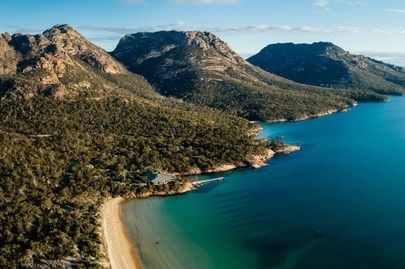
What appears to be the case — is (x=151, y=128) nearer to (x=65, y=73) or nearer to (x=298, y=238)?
(x=65, y=73)

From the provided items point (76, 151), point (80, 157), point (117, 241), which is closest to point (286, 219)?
point (117, 241)

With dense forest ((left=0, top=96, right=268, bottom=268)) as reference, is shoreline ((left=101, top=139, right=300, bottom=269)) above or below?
below

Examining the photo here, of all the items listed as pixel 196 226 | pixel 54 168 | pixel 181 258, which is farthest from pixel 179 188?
pixel 181 258

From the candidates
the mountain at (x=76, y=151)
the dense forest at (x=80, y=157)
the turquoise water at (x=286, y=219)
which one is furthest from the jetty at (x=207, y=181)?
the dense forest at (x=80, y=157)

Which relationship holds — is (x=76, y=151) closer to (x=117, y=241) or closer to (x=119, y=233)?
(x=119, y=233)

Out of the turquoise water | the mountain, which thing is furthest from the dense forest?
the turquoise water

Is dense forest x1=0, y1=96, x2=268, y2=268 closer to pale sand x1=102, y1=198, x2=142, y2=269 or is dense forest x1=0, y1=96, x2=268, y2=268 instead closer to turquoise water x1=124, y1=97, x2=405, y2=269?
pale sand x1=102, y1=198, x2=142, y2=269
